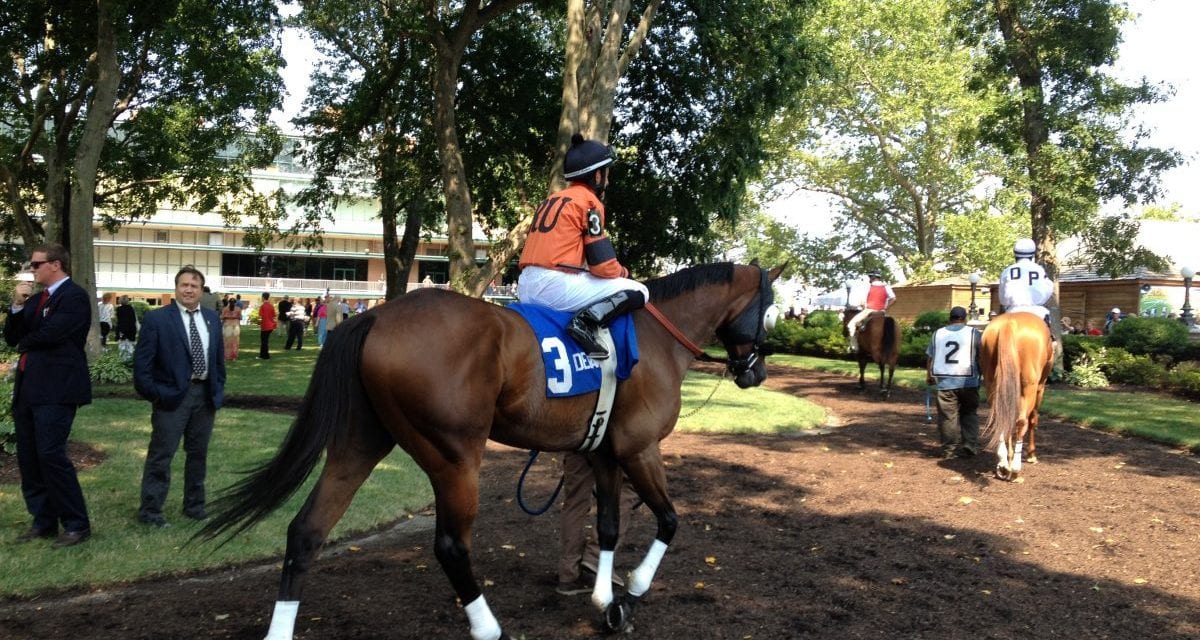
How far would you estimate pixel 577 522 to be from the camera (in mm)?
5559

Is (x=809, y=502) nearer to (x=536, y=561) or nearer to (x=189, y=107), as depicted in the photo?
(x=536, y=561)

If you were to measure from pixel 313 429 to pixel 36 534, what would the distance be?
3.16m

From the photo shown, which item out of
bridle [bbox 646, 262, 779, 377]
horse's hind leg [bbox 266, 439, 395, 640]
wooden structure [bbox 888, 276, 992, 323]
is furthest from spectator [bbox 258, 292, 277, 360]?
wooden structure [bbox 888, 276, 992, 323]

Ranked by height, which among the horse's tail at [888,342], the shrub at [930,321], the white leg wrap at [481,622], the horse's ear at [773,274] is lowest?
the white leg wrap at [481,622]

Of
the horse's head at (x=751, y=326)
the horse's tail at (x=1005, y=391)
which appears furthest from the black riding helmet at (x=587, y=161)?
the horse's tail at (x=1005, y=391)

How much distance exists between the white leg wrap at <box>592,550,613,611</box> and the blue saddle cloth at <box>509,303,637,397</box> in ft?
3.35

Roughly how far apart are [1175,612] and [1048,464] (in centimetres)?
529

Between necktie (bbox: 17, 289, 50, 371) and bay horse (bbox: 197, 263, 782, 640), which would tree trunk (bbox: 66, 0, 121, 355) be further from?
bay horse (bbox: 197, 263, 782, 640)

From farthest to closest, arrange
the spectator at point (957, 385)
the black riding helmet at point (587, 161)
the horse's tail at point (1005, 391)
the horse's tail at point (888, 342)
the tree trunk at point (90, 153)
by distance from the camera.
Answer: the horse's tail at point (888, 342) → the tree trunk at point (90, 153) → the spectator at point (957, 385) → the horse's tail at point (1005, 391) → the black riding helmet at point (587, 161)

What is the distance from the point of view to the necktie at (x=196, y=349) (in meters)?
6.71

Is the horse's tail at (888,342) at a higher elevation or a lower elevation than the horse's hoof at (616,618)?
higher

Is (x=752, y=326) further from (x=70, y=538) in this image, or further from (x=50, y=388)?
(x=70, y=538)

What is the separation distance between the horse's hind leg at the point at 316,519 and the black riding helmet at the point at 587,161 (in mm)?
1932

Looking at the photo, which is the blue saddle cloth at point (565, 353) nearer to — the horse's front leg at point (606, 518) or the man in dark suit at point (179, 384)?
the horse's front leg at point (606, 518)
